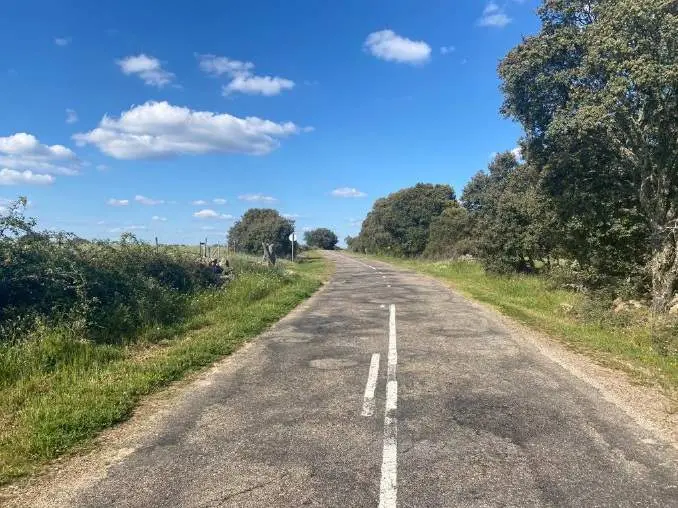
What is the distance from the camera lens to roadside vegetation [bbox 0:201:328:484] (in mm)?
5672

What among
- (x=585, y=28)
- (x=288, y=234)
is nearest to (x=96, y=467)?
(x=585, y=28)

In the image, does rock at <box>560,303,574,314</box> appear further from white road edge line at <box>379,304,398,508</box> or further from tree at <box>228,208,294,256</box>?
tree at <box>228,208,294,256</box>

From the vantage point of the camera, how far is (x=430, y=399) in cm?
644

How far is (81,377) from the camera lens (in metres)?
7.28

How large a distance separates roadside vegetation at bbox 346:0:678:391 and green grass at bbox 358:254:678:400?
0.04m

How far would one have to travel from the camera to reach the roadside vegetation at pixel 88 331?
18.6ft

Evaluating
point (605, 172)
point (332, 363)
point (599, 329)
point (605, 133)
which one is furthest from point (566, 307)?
point (332, 363)

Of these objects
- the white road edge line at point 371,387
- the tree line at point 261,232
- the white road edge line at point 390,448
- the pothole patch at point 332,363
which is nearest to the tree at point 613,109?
the white road edge line at point 371,387

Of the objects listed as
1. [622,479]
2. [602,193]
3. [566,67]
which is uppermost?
[566,67]

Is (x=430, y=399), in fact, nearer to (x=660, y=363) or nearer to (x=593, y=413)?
(x=593, y=413)

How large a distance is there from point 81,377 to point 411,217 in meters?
65.2

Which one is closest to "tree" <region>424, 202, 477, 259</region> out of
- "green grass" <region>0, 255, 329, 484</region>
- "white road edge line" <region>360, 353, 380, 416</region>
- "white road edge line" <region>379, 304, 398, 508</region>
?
"green grass" <region>0, 255, 329, 484</region>

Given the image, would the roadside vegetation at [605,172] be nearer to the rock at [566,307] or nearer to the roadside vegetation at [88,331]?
the rock at [566,307]

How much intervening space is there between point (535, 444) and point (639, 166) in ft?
36.9
